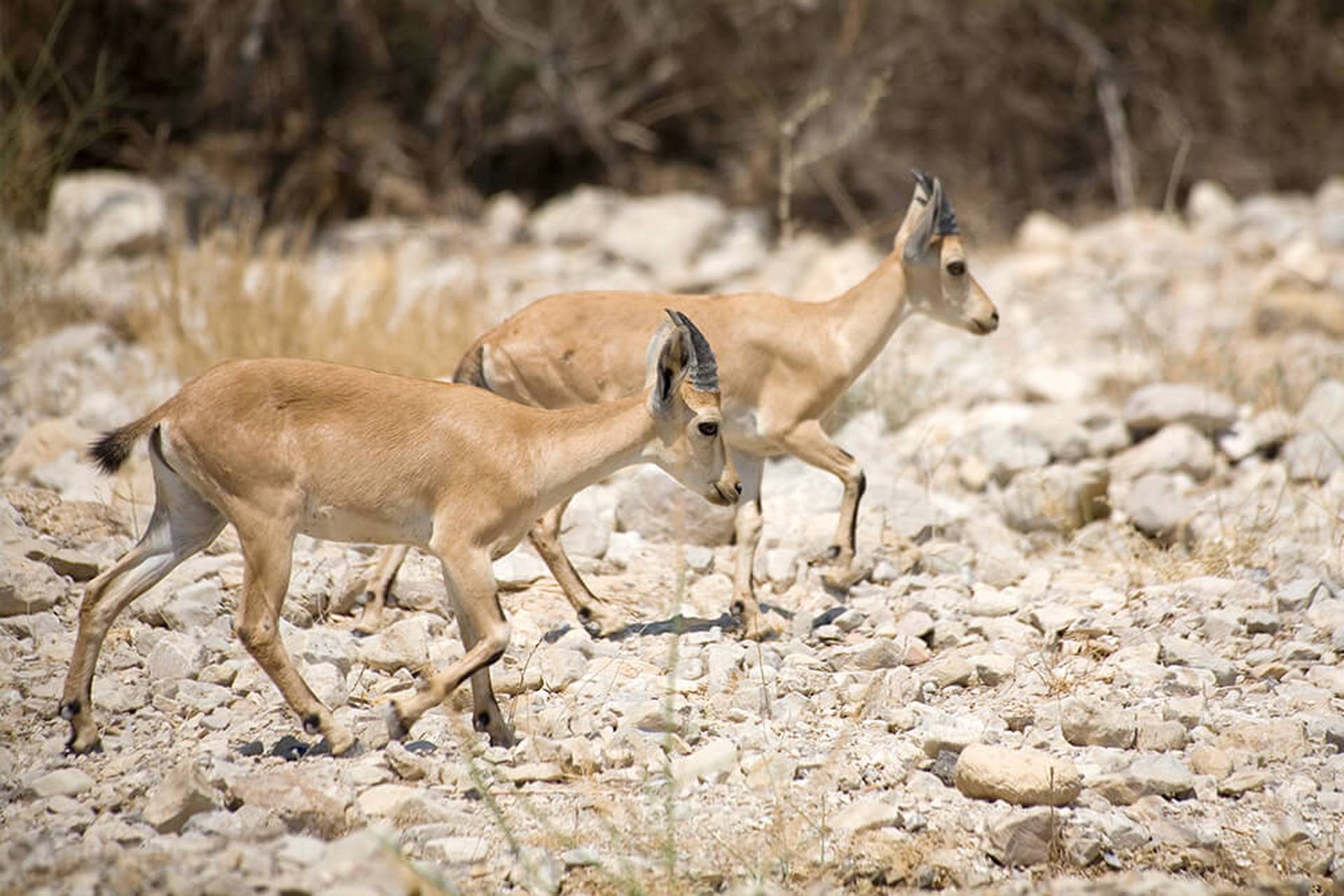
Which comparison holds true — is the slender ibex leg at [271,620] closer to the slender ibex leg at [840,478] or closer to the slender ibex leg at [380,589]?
the slender ibex leg at [380,589]

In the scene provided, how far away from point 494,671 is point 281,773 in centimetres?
147

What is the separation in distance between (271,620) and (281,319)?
21.5 ft

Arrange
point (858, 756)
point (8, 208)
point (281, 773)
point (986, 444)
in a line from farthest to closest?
point (8, 208), point (986, 444), point (858, 756), point (281, 773)

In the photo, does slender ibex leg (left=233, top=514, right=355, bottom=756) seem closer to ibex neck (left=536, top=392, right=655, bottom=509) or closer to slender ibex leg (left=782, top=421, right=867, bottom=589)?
ibex neck (left=536, top=392, right=655, bottom=509)

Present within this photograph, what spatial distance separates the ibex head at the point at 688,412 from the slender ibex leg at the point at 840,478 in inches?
58.7

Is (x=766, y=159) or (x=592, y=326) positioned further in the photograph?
(x=766, y=159)

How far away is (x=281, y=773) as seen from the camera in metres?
5.91

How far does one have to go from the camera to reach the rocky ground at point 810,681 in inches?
225

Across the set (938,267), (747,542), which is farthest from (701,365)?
(938,267)

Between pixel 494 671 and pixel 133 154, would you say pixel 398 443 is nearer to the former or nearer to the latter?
pixel 494 671

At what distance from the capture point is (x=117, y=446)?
21.7 ft

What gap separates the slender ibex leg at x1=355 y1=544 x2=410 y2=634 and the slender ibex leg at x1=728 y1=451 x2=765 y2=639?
71.3 inches

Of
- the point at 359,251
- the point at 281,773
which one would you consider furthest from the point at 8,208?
the point at 281,773

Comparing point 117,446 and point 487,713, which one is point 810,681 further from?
point 117,446
